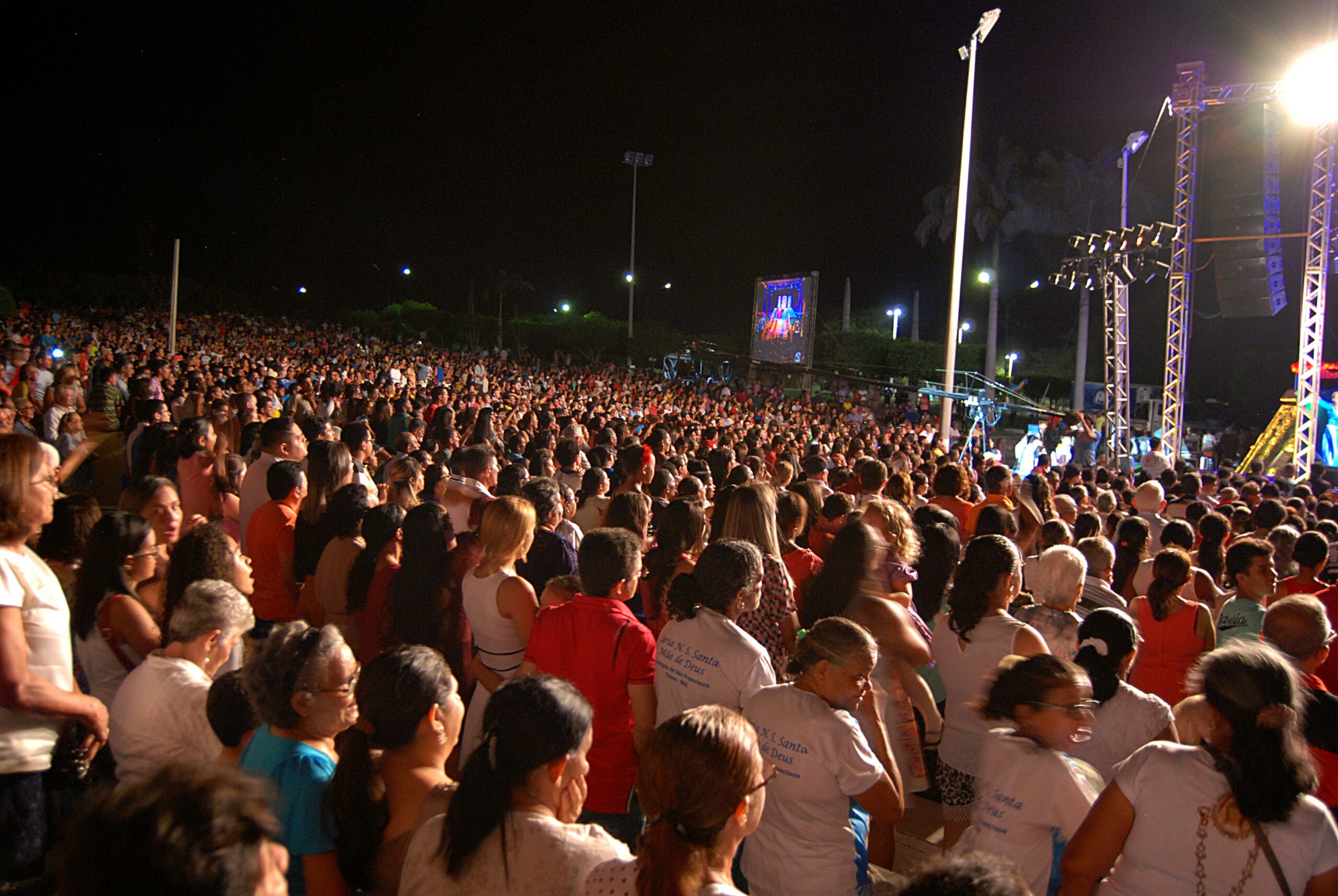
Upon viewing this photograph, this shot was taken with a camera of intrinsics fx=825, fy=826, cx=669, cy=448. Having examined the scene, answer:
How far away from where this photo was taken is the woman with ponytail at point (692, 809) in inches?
61.0

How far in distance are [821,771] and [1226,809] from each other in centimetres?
95

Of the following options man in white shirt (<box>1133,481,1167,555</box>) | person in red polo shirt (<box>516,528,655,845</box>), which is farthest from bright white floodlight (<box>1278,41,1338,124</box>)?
person in red polo shirt (<box>516,528,655,845</box>)

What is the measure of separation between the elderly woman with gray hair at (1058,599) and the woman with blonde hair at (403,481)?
3.33 m

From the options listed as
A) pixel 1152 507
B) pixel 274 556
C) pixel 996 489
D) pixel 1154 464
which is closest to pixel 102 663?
pixel 274 556

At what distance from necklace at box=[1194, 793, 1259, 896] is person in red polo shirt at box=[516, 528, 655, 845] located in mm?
1535

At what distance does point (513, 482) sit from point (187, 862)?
4.26 meters


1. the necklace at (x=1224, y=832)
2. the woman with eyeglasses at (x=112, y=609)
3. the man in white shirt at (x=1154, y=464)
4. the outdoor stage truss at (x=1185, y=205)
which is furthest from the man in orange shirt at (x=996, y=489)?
the outdoor stage truss at (x=1185, y=205)

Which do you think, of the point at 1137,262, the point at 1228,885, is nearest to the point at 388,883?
the point at 1228,885

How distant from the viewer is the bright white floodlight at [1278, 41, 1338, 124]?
46.4ft

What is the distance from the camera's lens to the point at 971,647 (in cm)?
317

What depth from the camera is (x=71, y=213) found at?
3600 cm

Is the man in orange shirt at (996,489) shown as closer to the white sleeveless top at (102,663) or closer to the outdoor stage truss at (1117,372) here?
the white sleeveless top at (102,663)

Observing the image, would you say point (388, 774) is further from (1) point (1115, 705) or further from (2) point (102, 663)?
(1) point (1115, 705)

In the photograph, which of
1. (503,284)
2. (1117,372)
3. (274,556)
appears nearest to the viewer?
(274,556)
